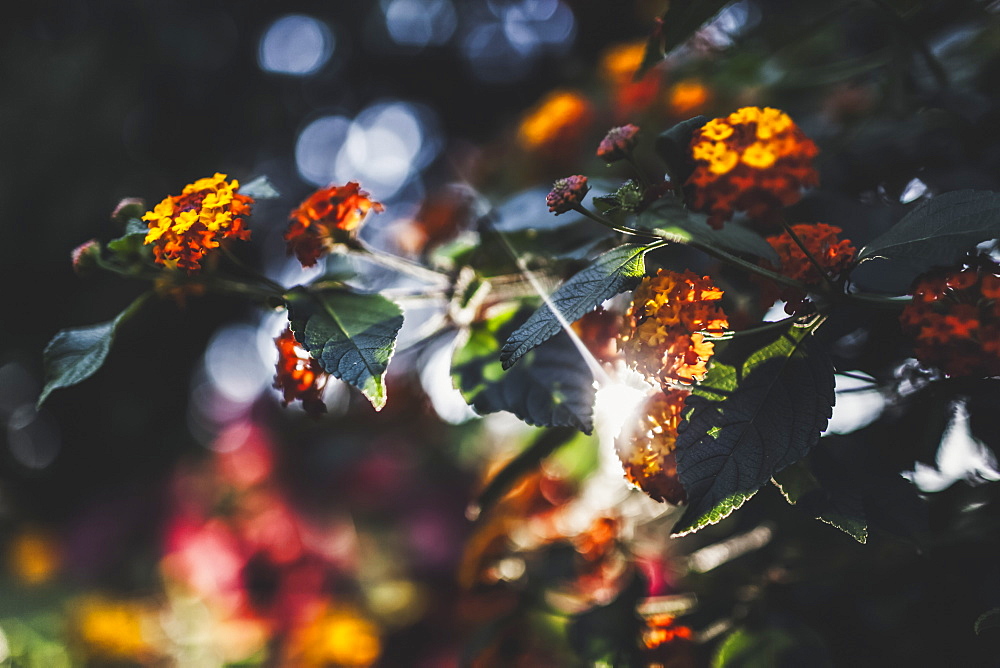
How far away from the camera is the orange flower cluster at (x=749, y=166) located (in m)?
0.44

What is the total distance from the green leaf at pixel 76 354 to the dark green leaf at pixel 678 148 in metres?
0.44

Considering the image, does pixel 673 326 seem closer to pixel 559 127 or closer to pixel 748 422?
pixel 748 422

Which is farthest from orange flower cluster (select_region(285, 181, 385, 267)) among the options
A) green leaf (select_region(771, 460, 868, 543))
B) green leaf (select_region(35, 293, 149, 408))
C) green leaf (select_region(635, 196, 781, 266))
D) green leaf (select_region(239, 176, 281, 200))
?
green leaf (select_region(771, 460, 868, 543))

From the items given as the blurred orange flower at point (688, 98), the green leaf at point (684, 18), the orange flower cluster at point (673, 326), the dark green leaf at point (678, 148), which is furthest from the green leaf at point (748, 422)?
the blurred orange flower at point (688, 98)

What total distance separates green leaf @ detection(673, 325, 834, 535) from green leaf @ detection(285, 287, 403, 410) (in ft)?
0.72

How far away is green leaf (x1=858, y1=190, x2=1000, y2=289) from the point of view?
0.40 m

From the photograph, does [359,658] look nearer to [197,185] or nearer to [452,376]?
[452,376]

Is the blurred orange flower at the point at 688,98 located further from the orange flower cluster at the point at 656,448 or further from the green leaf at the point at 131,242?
the green leaf at the point at 131,242

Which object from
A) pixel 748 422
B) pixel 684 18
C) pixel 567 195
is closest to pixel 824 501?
pixel 748 422

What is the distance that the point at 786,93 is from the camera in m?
0.90

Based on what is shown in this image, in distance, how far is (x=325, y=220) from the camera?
0.58 meters

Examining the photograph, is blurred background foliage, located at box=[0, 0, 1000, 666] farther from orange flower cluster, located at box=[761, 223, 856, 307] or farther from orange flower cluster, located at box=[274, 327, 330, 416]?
orange flower cluster, located at box=[274, 327, 330, 416]

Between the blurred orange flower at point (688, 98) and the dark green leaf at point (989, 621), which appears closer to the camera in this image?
the dark green leaf at point (989, 621)

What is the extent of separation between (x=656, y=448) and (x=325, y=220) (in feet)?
1.16
